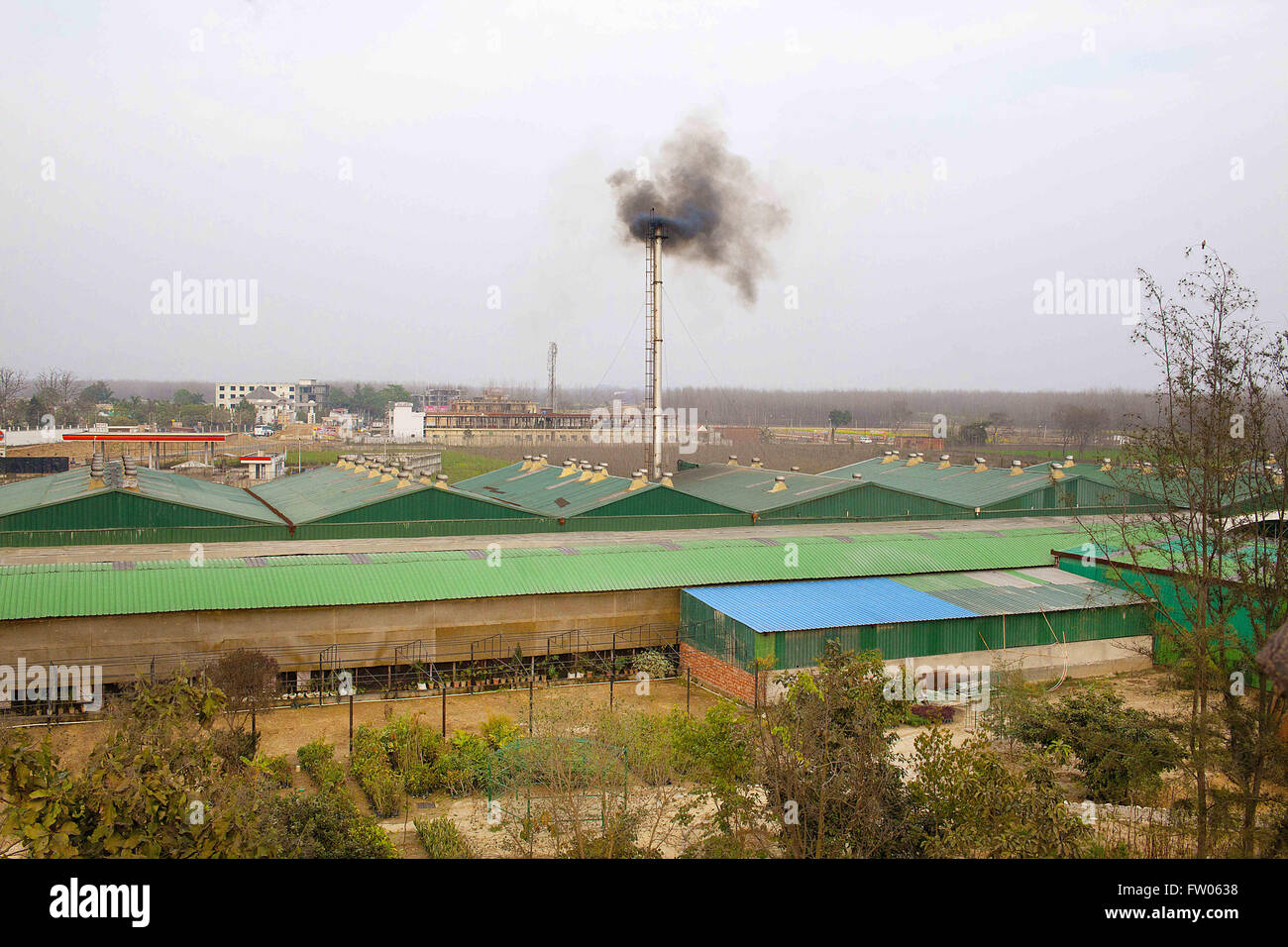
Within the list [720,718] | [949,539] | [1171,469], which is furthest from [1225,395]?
[949,539]

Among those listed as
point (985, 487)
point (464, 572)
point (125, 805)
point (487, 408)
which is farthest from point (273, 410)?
point (125, 805)

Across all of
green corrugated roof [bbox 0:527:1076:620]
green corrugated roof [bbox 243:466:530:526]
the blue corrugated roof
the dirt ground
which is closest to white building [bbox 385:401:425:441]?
green corrugated roof [bbox 243:466:530:526]

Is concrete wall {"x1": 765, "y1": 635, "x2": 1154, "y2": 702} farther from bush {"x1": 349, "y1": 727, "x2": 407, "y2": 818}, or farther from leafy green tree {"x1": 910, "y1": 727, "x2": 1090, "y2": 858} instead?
bush {"x1": 349, "y1": 727, "x2": 407, "y2": 818}

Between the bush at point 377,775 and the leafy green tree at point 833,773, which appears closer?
the leafy green tree at point 833,773

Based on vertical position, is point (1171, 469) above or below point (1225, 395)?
below

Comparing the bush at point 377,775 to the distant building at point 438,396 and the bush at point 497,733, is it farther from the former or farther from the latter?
the distant building at point 438,396

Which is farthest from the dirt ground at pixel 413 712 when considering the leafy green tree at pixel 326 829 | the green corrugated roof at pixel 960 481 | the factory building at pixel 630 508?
the green corrugated roof at pixel 960 481
